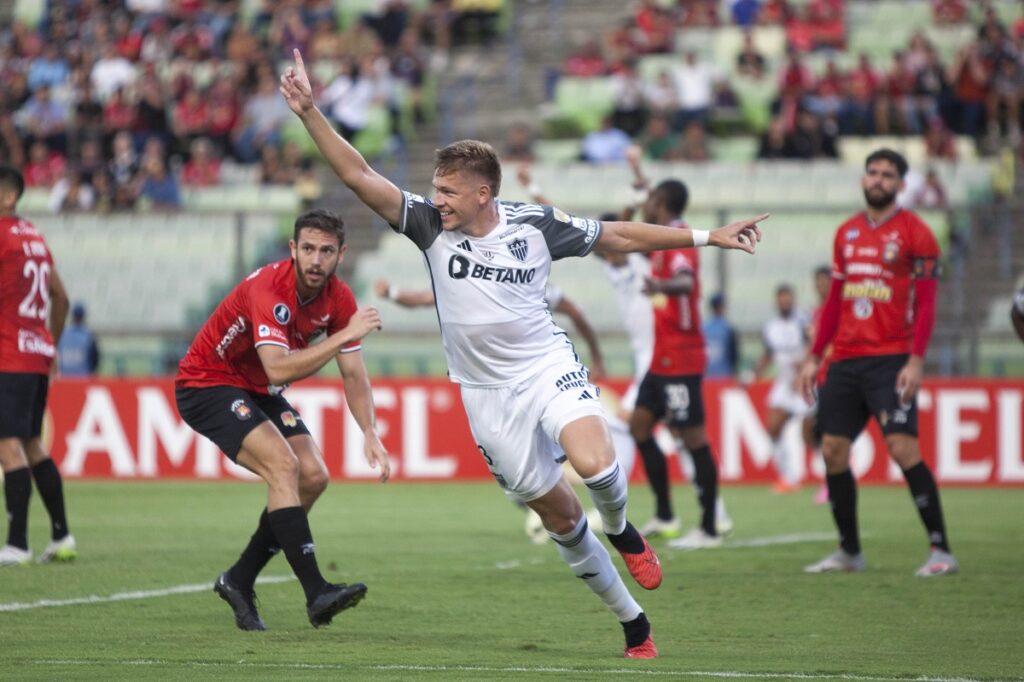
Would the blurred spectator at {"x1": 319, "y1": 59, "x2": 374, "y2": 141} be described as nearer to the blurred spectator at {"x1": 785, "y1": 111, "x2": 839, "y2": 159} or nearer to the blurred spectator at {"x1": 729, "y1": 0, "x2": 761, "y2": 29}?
the blurred spectator at {"x1": 729, "y1": 0, "x2": 761, "y2": 29}

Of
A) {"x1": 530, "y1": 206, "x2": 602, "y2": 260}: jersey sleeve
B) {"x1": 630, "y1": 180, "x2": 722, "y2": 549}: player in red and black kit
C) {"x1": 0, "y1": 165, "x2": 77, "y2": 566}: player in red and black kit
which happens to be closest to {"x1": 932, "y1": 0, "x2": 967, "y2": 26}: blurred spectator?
{"x1": 630, "y1": 180, "x2": 722, "y2": 549}: player in red and black kit

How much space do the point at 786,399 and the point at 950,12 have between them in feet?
28.9

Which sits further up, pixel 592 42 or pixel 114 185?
pixel 592 42

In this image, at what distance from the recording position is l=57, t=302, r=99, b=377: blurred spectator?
21.0 meters

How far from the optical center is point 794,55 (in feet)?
78.7

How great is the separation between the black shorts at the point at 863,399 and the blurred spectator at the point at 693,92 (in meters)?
13.8

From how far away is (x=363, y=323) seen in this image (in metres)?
7.47

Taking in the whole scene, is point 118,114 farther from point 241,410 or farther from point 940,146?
point 241,410

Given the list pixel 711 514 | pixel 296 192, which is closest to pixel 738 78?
pixel 296 192

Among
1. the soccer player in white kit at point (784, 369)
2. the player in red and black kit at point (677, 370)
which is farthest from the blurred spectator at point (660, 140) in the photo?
the player in red and black kit at point (677, 370)

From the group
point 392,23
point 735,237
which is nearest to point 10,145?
point 392,23

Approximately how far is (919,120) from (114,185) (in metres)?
11.7

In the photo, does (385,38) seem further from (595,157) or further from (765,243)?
(765,243)

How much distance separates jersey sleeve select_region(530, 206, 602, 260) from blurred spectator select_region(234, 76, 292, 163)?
18828mm
